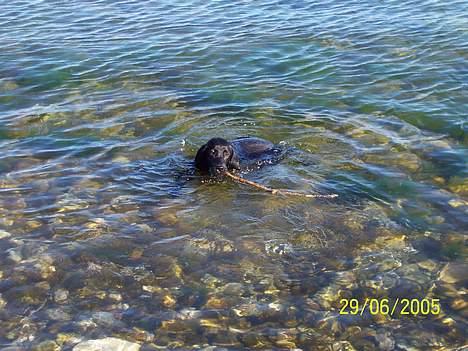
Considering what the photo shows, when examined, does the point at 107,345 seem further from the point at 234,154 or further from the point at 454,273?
the point at 234,154

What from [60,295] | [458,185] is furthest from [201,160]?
[458,185]

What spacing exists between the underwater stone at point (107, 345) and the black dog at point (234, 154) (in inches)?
148

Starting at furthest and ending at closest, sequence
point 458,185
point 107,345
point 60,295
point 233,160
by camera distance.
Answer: point 233,160, point 458,185, point 60,295, point 107,345

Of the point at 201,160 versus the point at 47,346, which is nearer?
the point at 47,346

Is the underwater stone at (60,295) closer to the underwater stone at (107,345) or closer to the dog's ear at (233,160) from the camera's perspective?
the underwater stone at (107,345)

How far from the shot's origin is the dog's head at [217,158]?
9.46 meters

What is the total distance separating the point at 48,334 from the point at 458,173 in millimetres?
6287
